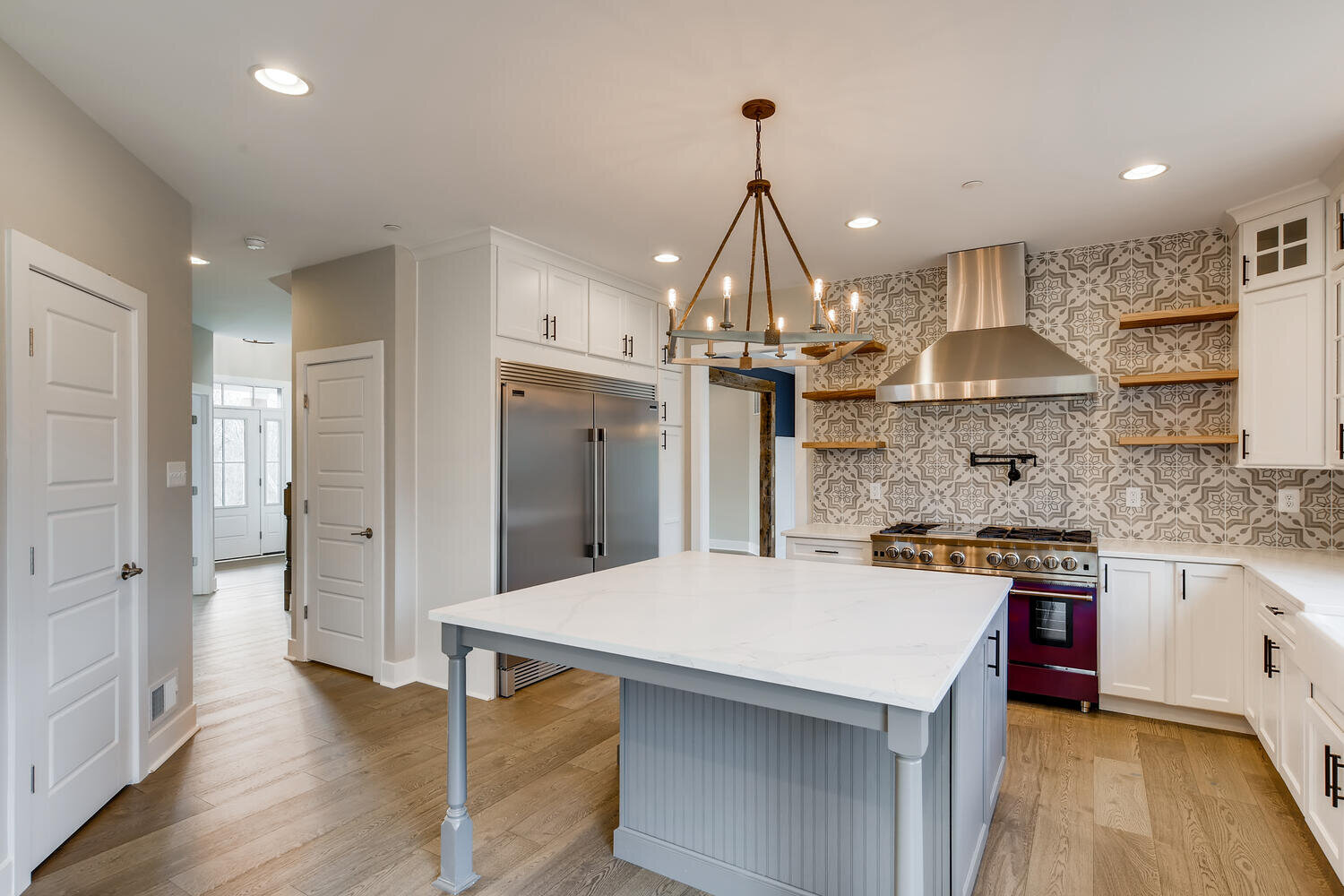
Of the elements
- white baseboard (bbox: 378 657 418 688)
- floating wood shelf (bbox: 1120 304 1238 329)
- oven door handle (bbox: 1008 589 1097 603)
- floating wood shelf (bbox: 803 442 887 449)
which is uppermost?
floating wood shelf (bbox: 1120 304 1238 329)

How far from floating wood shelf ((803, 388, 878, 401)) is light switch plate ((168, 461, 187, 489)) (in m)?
3.53

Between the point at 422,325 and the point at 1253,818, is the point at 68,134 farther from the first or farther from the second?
the point at 1253,818

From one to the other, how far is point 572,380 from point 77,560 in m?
2.43

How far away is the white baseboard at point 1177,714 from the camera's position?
328cm

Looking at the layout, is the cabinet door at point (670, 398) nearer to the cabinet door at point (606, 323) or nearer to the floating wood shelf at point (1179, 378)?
the cabinet door at point (606, 323)

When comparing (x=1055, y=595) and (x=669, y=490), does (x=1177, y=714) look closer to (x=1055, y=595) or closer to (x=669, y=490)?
(x=1055, y=595)

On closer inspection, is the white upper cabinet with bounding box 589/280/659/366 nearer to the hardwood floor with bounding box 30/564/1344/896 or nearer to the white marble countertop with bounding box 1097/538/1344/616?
the hardwood floor with bounding box 30/564/1344/896

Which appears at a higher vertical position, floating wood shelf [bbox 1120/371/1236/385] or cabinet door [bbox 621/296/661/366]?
cabinet door [bbox 621/296/661/366]

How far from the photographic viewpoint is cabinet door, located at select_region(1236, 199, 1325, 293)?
9.70ft

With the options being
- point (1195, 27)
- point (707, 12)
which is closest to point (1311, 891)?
point (1195, 27)

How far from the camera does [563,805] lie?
259cm

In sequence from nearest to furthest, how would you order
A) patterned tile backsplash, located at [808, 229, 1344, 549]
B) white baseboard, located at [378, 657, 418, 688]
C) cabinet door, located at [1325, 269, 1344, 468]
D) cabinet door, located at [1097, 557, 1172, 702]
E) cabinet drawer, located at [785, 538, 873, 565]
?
1. cabinet door, located at [1325, 269, 1344, 468]
2. cabinet door, located at [1097, 557, 1172, 702]
3. patterned tile backsplash, located at [808, 229, 1344, 549]
4. white baseboard, located at [378, 657, 418, 688]
5. cabinet drawer, located at [785, 538, 873, 565]

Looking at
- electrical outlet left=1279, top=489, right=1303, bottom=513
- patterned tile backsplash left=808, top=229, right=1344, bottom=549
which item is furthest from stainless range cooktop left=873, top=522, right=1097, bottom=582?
electrical outlet left=1279, top=489, right=1303, bottom=513

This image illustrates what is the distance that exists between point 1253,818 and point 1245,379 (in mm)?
1964
